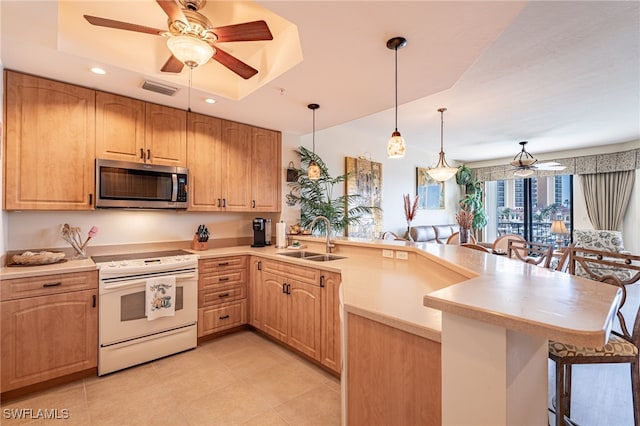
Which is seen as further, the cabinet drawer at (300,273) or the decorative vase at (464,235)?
the decorative vase at (464,235)

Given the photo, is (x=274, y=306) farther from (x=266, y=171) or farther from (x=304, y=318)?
(x=266, y=171)

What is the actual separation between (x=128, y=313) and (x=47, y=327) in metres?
0.51

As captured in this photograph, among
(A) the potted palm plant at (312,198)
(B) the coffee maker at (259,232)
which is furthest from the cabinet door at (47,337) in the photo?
(A) the potted palm plant at (312,198)

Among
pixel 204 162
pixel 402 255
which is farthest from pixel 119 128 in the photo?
pixel 402 255

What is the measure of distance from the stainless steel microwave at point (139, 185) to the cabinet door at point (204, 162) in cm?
14

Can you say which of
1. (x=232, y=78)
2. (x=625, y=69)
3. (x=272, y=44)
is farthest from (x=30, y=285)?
(x=625, y=69)

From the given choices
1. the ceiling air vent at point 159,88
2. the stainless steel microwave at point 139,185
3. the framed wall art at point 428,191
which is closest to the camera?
the ceiling air vent at point 159,88

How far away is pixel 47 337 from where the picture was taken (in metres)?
2.18

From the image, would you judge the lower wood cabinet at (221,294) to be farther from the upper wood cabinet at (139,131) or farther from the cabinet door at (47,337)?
the upper wood cabinet at (139,131)

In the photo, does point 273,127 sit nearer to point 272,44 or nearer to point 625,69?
point 272,44

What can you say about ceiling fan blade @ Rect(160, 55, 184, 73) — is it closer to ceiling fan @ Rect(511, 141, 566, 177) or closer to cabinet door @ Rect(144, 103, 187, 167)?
cabinet door @ Rect(144, 103, 187, 167)

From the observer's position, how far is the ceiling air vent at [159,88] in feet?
8.23

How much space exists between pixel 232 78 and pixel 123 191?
4.94 feet

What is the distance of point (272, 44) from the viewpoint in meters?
2.42
